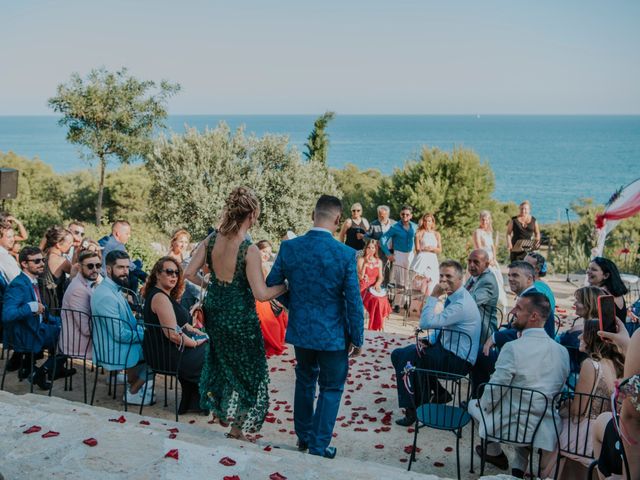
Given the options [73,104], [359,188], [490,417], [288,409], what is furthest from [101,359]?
[359,188]

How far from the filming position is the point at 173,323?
5219 millimetres

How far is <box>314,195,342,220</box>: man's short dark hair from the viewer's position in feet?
13.9

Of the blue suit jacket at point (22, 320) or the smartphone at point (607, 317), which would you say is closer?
the smartphone at point (607, 317)

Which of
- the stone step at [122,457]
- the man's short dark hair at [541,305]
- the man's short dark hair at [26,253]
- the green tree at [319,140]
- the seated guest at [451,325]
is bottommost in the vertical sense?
the stone step at [122,457]

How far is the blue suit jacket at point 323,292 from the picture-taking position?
13.6ft

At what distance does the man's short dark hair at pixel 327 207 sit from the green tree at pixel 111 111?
15.5 metres

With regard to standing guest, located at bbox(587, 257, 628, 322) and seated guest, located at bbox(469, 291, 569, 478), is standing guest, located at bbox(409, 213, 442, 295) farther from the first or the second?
seated guest, located at bbox(469, 291, 569, 478)

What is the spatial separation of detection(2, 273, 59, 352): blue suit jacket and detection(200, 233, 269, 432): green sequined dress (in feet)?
6.56

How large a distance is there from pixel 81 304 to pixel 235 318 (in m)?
2.05

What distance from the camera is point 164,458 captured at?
3361 mm

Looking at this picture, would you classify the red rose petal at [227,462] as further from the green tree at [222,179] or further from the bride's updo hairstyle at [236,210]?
the green tree at [222,179]

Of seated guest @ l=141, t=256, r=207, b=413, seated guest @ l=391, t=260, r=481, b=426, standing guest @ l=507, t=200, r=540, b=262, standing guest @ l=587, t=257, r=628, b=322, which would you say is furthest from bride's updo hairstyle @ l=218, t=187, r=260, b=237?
standing guest @ l=507, t=200, r=540, b=262

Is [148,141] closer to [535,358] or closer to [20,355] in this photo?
[20,355]

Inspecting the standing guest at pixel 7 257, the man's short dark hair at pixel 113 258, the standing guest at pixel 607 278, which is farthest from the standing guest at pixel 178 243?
the standing guest at pixel 607 278
